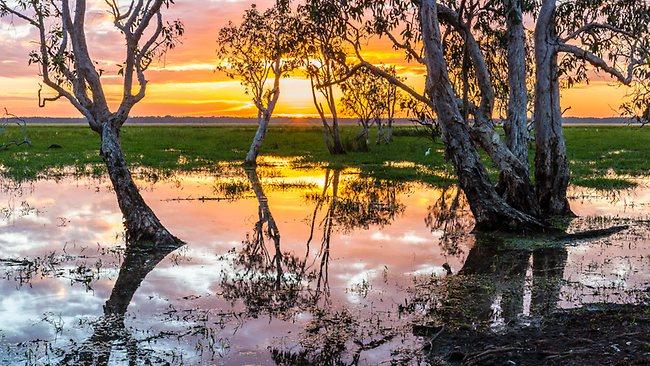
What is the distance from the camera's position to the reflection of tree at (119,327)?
27.9 feet

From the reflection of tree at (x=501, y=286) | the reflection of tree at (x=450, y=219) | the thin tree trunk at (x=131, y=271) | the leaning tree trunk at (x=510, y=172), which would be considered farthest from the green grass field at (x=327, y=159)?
the thin tree trunk at (x=131, y=271)

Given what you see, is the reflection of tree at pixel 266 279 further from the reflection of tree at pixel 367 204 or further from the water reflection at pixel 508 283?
the reflection of tree at pixel 367 204

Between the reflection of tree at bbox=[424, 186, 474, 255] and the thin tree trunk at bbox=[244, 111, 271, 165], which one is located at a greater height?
the thin tree trunk at bbox=[244, 111, 271, 165]

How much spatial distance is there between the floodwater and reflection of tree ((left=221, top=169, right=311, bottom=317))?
4 centimetres

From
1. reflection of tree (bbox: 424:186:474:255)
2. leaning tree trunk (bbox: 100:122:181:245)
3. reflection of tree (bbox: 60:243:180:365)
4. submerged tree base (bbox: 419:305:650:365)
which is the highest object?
leaning tree trunk (bbox: 100:122:181:245)

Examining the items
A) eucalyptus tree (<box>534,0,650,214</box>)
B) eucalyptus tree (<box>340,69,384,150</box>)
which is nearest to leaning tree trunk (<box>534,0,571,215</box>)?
eucalyptus tree (<box>534,0,650,214</box>)

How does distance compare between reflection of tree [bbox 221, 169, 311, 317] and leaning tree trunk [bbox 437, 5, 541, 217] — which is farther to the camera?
leaning tree trunk [bbox 437, 5, 541, 217]

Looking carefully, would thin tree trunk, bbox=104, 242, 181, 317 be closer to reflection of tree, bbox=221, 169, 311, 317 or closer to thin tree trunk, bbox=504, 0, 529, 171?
reflection of tree, bbox=221, 169, 311, 317

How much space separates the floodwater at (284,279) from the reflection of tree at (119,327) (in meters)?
0.03

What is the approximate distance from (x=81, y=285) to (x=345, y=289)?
4.66 metres

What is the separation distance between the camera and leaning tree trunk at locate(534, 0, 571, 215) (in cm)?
1977

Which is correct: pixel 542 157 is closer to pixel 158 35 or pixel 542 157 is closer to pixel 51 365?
pixel 158 35

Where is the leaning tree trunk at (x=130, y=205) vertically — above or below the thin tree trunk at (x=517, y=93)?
below

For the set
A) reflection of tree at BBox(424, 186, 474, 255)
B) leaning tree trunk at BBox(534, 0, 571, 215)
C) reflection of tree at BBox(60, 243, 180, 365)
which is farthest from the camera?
leaning tree trunk at BBox(534, 0, 571, 215)
